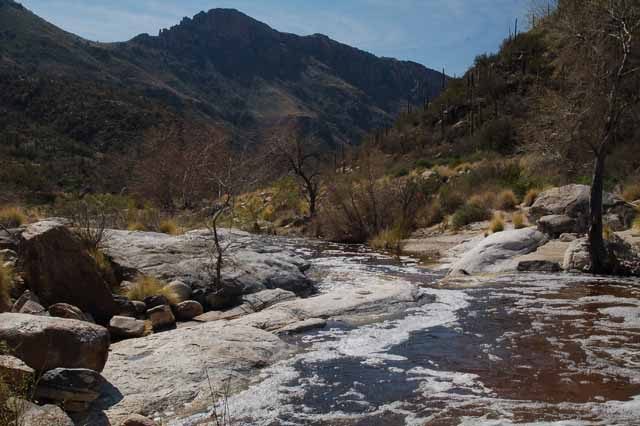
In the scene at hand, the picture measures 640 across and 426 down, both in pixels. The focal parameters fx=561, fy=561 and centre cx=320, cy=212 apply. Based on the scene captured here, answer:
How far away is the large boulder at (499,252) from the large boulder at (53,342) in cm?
917

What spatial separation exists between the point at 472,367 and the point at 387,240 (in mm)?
12450

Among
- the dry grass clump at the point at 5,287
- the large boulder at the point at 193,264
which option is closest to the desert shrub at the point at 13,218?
the large boulder at the point at 193,264

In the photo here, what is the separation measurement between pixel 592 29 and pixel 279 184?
79.2 feet

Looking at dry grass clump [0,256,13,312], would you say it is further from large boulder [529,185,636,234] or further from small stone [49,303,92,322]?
large boulder [529,185,636,234]

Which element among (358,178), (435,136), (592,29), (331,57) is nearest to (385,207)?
(358,178)

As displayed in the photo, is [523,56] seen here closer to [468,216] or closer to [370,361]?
[468,216]

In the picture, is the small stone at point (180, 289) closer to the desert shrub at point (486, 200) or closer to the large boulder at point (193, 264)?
the large boulder at point (193, 264)

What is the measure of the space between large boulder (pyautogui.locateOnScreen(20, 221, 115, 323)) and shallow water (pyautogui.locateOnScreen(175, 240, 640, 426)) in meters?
3.18

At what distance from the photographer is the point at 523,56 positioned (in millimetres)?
41625

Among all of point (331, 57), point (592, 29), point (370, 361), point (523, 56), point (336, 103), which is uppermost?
point (331, 57)

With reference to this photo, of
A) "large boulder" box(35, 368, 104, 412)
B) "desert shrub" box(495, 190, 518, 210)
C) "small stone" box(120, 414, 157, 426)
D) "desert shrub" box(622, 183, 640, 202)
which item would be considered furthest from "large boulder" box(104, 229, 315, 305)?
"desert shrub" box(622, 183, 640, 202)

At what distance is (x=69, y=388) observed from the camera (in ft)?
16.2

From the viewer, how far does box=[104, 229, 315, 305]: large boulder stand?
413 inches

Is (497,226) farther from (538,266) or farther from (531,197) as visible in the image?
(538,266)
